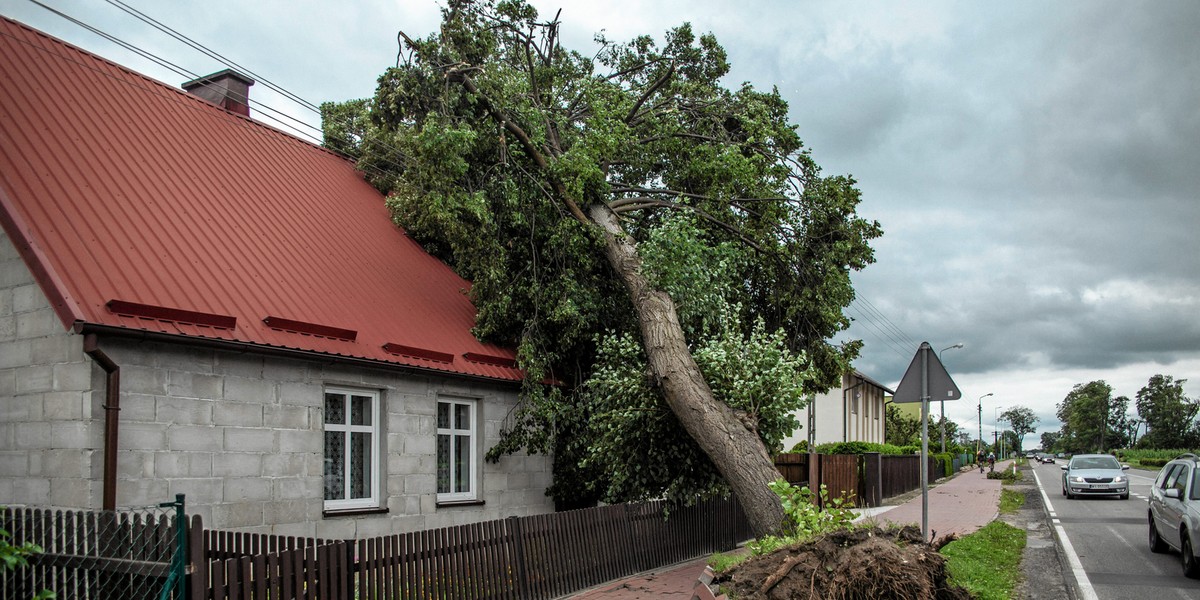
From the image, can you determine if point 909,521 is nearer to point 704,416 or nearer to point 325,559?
point 704,416

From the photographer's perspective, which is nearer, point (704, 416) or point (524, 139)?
point (704, 416)

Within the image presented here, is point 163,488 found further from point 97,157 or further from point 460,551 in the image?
point 97,157

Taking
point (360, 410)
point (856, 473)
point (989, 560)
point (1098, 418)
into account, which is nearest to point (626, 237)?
point (360, 410)

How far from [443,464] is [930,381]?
23.1 feet

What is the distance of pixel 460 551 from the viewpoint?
891 centimetres

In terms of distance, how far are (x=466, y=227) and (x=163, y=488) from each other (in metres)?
6.26

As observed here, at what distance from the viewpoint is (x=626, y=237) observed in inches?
573

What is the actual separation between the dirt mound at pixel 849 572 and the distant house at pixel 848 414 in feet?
83.2

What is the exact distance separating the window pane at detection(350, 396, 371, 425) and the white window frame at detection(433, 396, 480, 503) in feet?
4.67

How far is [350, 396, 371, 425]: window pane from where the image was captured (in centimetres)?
1189

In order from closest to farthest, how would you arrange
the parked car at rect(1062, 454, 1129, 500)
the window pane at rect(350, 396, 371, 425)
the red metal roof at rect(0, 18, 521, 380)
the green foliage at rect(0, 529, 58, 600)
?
the green foliage at rect(0, 529, 58, 600), the red metal roof at rect(0, 18, 521, 380), the window pane at rect(350, 396, 371, 425), the parked car at rect(1062, 454, 1129, 500)

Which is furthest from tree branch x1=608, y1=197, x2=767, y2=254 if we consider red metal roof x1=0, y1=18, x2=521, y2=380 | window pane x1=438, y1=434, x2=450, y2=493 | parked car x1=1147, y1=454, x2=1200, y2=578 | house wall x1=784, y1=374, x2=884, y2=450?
house wall x1=784, y1=374, x2=884, y2=450

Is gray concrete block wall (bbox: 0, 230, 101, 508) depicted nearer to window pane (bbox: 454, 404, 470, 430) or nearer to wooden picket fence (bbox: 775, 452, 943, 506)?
window pane (bbox: 454, 404, 470, 430)

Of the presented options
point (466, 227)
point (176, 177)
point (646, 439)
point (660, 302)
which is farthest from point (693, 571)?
point (176, 177)
